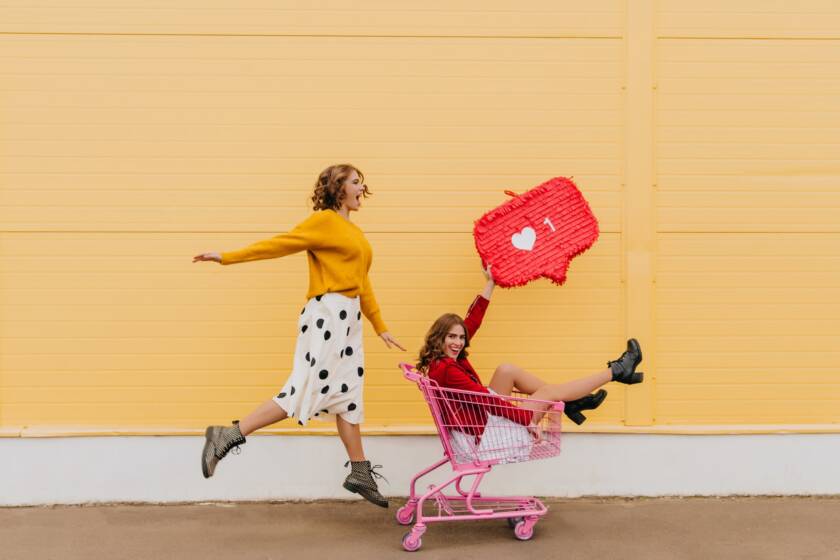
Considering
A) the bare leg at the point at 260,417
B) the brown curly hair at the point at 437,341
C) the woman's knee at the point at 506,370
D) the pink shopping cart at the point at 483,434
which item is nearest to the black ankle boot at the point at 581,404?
the pink shopping cart at the point at 483,434

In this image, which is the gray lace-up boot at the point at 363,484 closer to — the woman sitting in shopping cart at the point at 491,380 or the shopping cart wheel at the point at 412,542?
the shopping cart wheel at the point at 412,542

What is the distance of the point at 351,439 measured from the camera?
5766 mm

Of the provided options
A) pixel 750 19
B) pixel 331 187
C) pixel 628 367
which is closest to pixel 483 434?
pixel 628 367

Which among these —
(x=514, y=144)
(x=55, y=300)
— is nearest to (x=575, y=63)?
(x=514, y=144)

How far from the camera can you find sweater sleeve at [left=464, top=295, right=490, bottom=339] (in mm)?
5902

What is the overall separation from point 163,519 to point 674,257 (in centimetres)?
353

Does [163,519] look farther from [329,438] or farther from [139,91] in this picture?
[139,91]

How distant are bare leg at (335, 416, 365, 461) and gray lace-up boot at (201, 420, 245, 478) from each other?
1.83ft

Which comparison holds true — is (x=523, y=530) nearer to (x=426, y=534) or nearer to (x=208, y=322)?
(x=426, y=534)

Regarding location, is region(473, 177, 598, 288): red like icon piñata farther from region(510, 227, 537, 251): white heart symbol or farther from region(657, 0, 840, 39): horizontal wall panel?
region(657, 0, 840, 39): horizontal wall panel

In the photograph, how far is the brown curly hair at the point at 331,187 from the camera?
5.75m

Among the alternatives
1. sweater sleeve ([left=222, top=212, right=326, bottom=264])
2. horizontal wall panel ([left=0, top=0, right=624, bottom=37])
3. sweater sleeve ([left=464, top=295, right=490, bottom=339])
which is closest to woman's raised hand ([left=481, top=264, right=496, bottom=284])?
sweater sleeve ([left=464, top=295, right=490, bottom=339])

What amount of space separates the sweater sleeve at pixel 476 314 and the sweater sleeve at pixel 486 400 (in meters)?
0.49

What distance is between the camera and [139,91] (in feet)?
20.7
